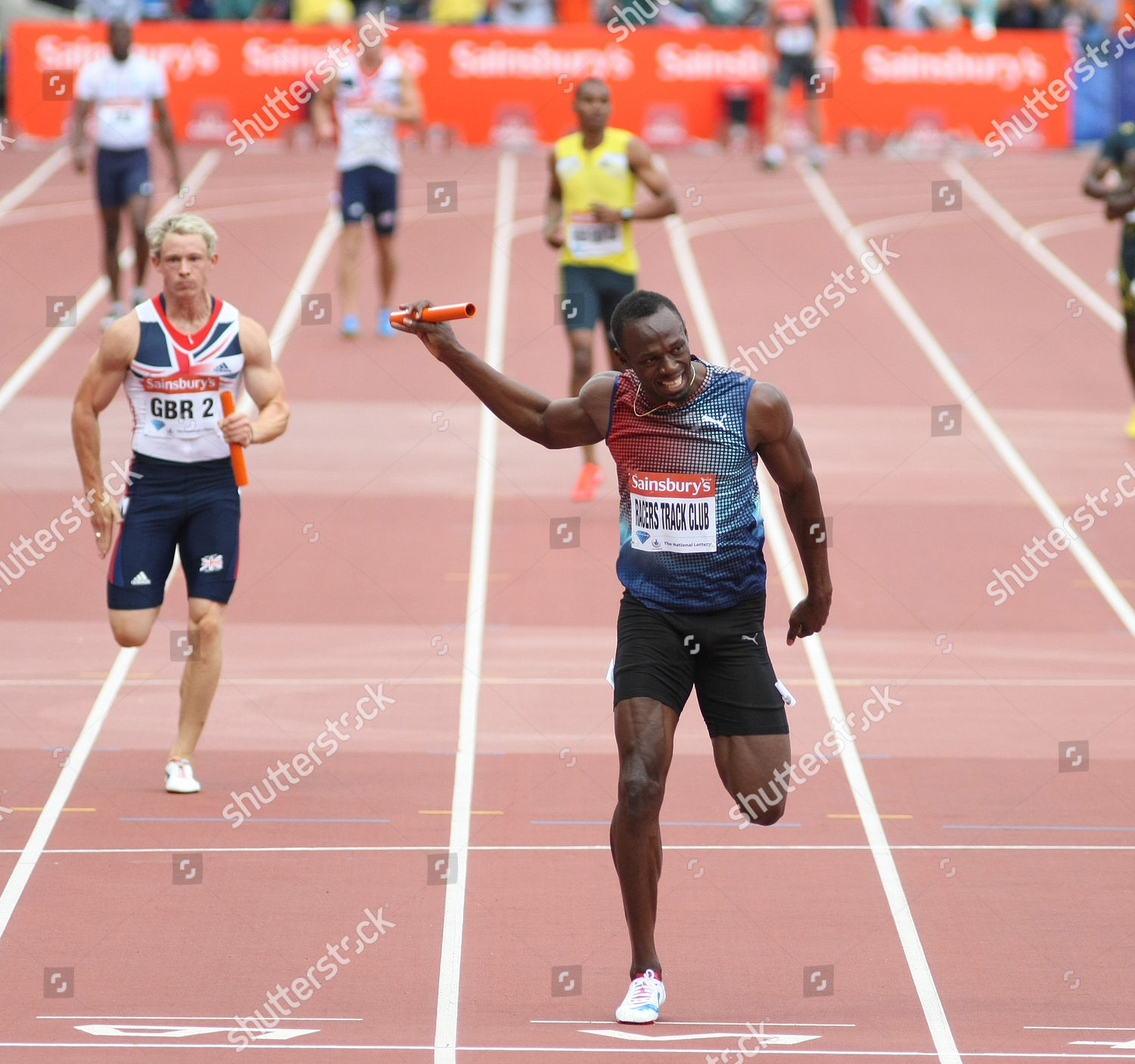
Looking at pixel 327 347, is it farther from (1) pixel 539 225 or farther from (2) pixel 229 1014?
(2) pixel 229 1014

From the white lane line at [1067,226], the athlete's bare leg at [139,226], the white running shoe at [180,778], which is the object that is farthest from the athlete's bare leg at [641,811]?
the white lane line at [1067,226]

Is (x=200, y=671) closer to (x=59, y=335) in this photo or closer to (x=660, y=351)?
(x=660, y=351)

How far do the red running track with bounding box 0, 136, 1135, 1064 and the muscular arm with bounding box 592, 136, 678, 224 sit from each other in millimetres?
1756

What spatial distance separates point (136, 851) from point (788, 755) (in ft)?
8.53

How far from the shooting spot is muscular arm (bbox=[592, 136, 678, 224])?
11102 mm

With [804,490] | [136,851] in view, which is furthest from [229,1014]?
[804,490]

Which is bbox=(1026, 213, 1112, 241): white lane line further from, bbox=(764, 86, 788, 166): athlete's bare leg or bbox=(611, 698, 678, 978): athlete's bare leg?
bbox=(611, 698, 678, 978): athlete's bare leg

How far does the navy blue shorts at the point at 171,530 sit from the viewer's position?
284 inches

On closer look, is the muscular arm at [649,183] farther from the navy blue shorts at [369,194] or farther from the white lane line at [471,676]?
the navy blue shorts at [369,194]

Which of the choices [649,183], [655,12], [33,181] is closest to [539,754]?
[649,183]

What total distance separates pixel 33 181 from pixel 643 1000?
632 inches

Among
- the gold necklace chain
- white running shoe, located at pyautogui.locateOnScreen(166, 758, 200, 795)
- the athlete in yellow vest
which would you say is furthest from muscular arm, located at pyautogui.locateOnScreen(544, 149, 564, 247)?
the gold necklace chain

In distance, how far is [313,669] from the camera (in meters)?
9.01

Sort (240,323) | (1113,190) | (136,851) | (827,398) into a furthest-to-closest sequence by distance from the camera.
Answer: (827,398) < (1113,190) < (240,323) < (136,851)
